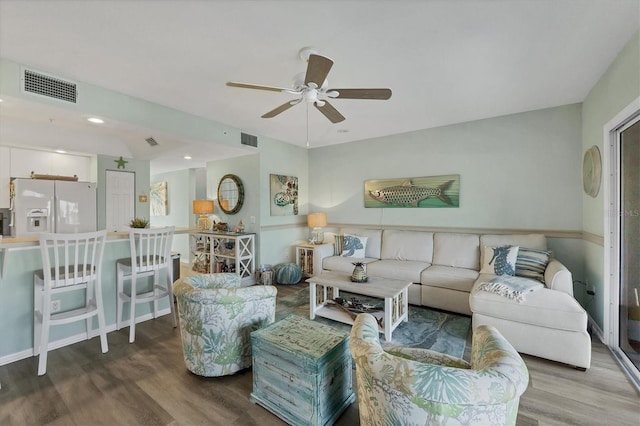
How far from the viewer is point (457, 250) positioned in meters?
3.71

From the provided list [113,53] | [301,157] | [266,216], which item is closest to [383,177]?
[301,157]

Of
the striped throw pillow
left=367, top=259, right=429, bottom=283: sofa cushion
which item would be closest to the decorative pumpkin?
left=367, top=259, right=429, bottom=283: sofa cushion

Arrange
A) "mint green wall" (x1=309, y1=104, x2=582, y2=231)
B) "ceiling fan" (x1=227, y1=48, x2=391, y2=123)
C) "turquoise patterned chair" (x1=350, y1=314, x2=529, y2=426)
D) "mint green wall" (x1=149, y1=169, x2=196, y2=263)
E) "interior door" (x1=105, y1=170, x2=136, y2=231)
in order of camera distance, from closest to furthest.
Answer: "turquoise patterned chair" (x1=350, y1=314, x2=529, y2=426), "ceiling fan" (x1=227, y1=48, x2=391, y2=123), "mint green wall" (x1=309, y1=104, x2=582, y2=231), "interior door" (x1=105, y1=170, x2=136, y2=231), "mint green wall" (x1=149, y1=169, x2=196, y2=263)

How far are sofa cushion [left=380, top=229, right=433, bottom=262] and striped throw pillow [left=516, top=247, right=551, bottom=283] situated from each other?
1089 millimetres

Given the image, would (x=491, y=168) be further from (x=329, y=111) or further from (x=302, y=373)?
(x=302, y=373)

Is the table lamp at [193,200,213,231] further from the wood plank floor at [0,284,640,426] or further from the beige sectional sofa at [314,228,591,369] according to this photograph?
the wood plank floor at [0,284,640,426]

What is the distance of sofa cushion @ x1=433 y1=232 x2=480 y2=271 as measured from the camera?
3.60 m

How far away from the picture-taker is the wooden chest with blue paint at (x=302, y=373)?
61.7 inches

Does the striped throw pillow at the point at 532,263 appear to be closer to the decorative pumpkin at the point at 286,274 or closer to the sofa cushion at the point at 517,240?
the sofa cushion at the point at 517,240

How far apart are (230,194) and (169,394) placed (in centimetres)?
358

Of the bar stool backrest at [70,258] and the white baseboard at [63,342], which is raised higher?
the bar stool backrest at [70,258]

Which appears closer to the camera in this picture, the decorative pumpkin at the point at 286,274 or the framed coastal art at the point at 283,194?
the decorative pumpkin at the point at 286,274

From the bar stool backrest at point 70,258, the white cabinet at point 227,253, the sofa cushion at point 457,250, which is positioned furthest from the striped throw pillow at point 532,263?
the bar stool backrest at point 70,258

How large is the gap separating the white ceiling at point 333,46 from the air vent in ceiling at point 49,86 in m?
0.07
